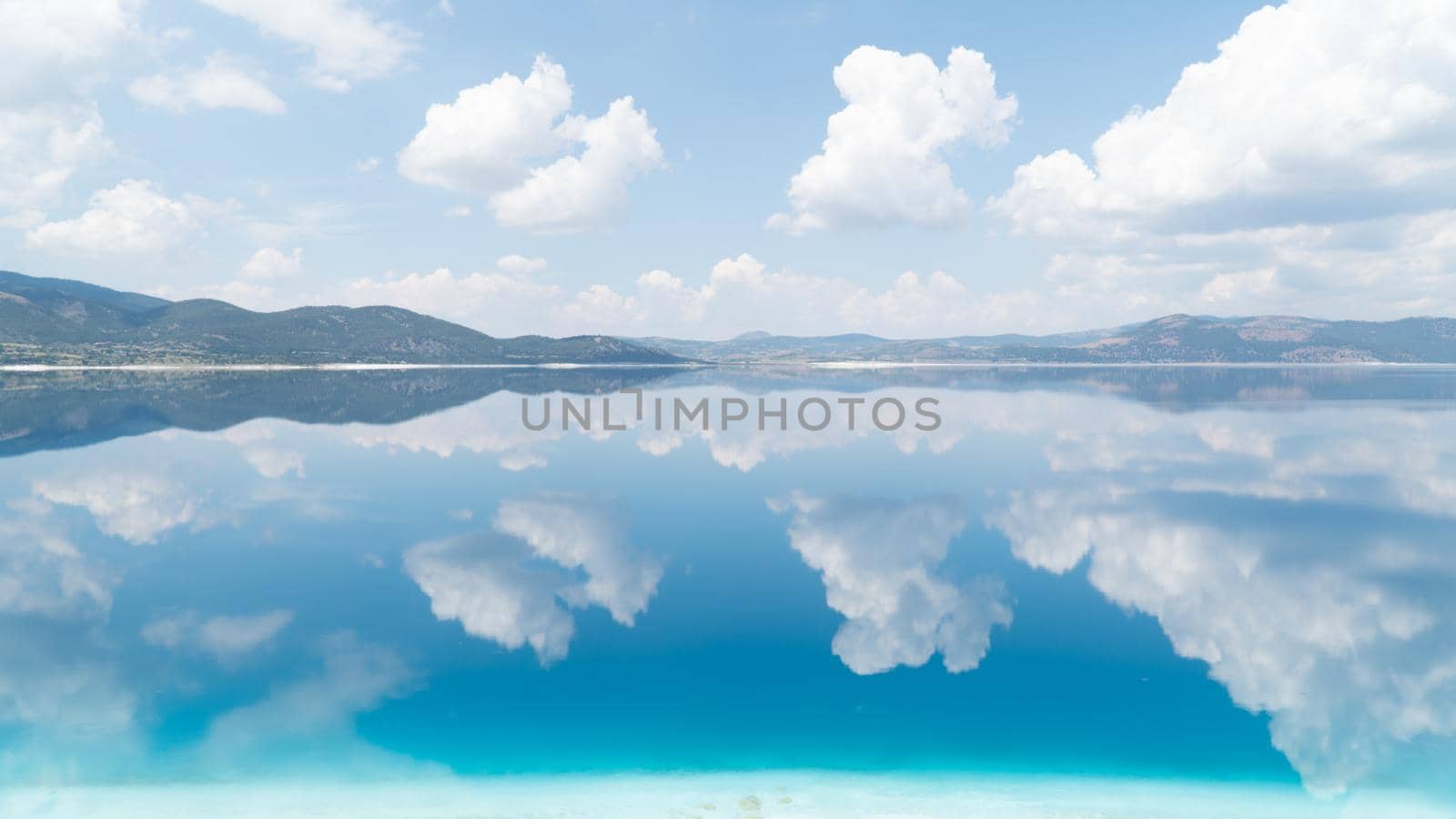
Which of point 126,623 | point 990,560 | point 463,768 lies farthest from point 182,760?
point 990,560

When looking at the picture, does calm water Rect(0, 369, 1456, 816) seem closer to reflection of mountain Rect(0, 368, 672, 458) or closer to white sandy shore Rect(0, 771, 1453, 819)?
white sandy shore Rect(0, 771, 1453, 819)

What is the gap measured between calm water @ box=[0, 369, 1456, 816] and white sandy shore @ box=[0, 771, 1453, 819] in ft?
0.27

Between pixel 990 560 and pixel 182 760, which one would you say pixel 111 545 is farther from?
pixel 990 560

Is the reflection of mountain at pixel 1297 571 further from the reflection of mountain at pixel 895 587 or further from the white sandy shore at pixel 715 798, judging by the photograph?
the reflection of mountain at pixel 895 587

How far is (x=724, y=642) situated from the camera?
23.9m

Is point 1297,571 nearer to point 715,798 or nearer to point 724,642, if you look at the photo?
point 724,642

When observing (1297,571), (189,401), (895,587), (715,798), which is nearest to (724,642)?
(715,798)

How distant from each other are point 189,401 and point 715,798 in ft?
425

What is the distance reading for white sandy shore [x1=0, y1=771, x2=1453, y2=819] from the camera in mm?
15758

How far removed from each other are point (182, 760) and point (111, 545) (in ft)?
78.8

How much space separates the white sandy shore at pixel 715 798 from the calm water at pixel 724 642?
0.27 feet

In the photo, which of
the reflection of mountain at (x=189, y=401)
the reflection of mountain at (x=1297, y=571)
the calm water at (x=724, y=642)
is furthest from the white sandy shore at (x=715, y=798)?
the reflection of mountain at (x=189, y=401)

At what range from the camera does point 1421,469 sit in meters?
56.0

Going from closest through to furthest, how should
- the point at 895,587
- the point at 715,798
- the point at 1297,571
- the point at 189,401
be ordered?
the point at 715,798 → the point at 895,587 → the point at 1297,571 → the point at 189,401
